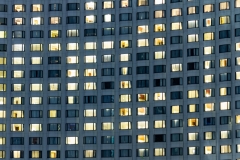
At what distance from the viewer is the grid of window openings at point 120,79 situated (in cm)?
14562

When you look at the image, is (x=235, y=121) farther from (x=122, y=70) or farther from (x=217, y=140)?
(x=122, y=70)

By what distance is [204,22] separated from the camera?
14750 cm

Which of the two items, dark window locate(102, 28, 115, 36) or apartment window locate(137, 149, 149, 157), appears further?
dark window locate(102, 28, 115, 36)

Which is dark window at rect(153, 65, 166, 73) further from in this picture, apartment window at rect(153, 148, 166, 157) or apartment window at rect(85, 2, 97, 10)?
apartment window at rect(85, 2, 97, 10)

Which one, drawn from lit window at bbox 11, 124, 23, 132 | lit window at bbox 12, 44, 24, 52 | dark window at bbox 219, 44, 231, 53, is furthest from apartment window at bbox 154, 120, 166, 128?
lit window at bbox 12, 44, 24, 52

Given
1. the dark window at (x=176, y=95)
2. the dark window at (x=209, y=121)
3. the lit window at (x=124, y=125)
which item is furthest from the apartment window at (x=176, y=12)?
the lit window at (x=124, y=125)

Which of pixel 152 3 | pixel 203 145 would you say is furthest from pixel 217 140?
pixel 152 3

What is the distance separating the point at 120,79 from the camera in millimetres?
151000

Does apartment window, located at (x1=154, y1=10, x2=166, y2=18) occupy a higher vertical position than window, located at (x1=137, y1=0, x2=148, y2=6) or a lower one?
lower

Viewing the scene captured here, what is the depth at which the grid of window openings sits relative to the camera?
478 feet

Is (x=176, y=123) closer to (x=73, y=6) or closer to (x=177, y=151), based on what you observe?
(x=177, y=151)

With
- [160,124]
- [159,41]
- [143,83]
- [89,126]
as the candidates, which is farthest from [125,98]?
[159,41]

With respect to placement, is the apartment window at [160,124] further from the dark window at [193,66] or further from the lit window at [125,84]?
the dark window at [193,66]

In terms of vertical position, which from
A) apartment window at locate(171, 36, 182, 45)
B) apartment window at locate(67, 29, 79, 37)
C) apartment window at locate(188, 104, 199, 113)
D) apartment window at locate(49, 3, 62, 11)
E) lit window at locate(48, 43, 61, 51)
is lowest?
apartment window at locate(188, 104, 199, 113)
